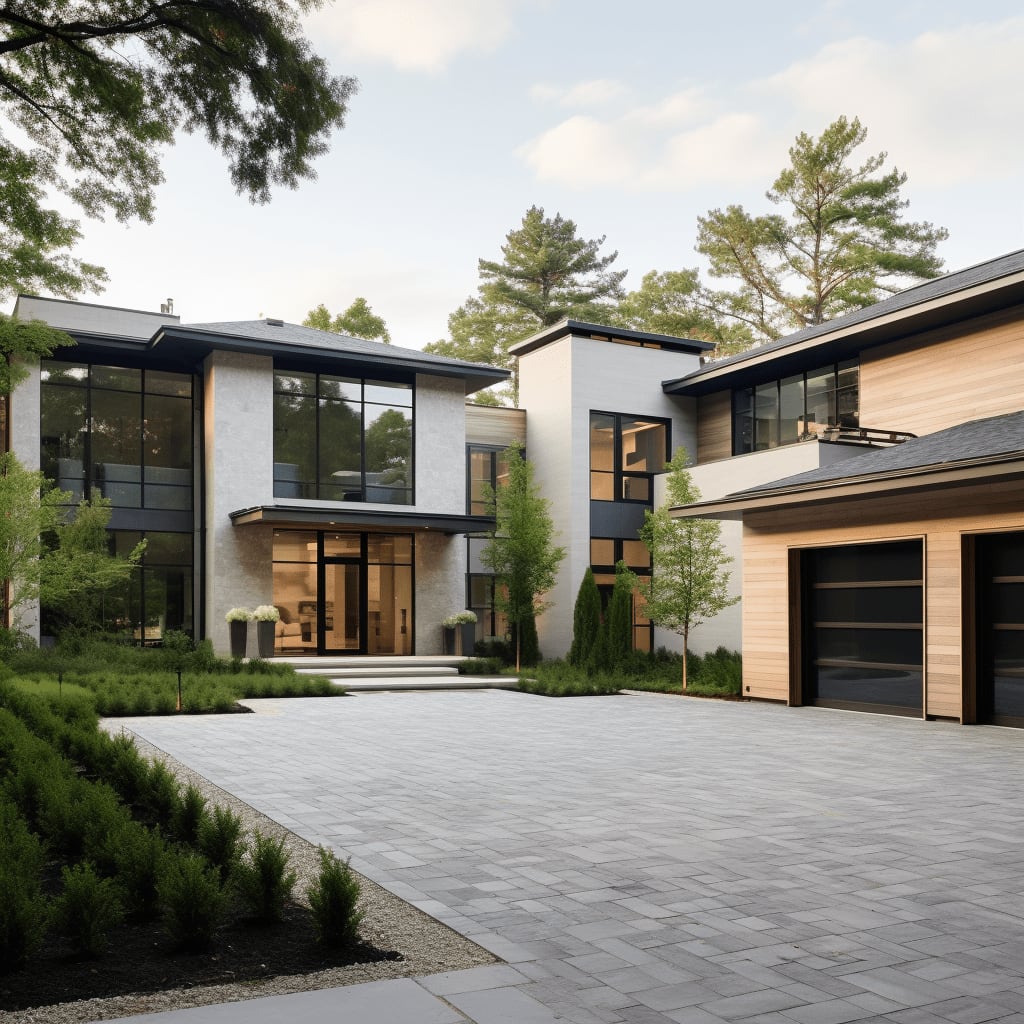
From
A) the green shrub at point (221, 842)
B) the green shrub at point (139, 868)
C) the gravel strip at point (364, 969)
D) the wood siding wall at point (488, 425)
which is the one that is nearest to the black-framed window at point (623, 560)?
the wood siding wall at point (488, 425)

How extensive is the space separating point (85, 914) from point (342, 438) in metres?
20.6

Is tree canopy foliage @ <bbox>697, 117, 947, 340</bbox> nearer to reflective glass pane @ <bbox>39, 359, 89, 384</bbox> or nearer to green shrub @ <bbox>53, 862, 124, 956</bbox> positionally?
reflective glass pane @ <bbox>39, 359, 89, 384</bbox>

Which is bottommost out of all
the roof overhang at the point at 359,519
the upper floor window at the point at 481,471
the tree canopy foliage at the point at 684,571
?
the tree canopy foliage at the point at 684,571

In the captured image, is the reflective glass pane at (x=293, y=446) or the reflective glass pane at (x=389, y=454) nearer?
the reflective glass pane at (x=293, y=446)

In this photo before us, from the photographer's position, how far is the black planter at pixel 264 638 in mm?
21812

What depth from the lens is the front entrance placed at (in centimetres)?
2331

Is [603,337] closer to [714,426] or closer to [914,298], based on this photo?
[714,426]

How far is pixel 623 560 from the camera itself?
25844 millimetres

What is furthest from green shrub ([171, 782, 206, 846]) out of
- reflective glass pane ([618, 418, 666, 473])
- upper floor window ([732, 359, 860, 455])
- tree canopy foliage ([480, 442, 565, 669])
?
reflective glass pane ([618, 418, 666, 473])

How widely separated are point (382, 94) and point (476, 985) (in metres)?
7.45

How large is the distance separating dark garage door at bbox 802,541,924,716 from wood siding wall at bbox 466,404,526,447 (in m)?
13.1

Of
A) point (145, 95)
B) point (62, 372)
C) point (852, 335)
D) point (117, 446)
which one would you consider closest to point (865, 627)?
point (852, 335)

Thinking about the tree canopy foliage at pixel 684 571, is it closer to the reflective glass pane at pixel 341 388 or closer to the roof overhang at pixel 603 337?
the roof overhang at pixel 603 337

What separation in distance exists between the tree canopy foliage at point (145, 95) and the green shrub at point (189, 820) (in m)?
5.17
